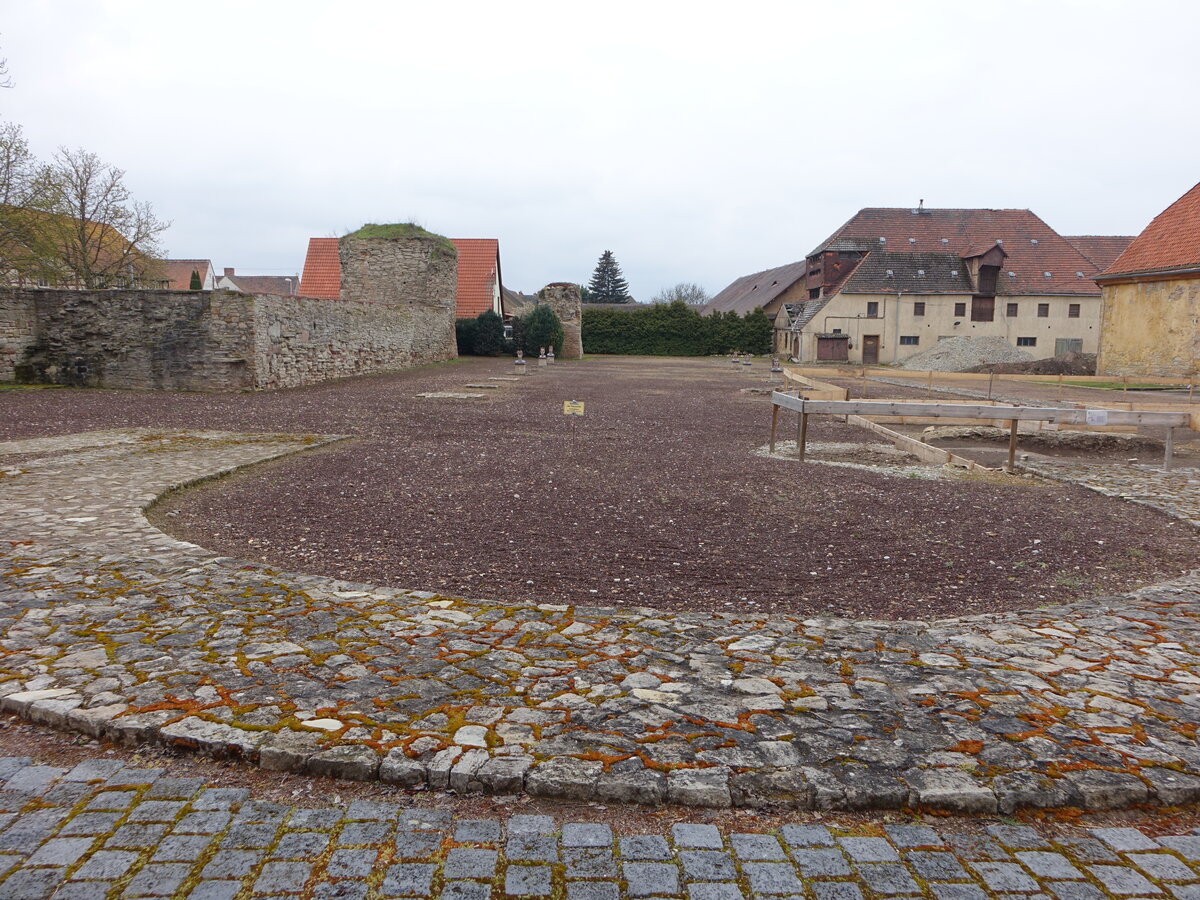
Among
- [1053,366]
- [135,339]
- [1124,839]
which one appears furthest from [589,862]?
[1053,366]

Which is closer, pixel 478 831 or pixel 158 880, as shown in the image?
pixel 158 880

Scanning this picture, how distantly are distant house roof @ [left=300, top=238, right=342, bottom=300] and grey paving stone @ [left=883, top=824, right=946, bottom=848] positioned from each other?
138 feet

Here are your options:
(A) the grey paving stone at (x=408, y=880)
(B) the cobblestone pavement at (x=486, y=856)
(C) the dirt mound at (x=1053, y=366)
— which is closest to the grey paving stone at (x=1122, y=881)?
(B) the cobblestone pavement at (x=486, y=856)

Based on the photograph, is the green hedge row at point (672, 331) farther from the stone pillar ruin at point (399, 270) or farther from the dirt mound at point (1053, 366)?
the dirt mound at point (1053, 366)

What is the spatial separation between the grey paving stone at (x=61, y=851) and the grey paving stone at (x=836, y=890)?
2.08 meters

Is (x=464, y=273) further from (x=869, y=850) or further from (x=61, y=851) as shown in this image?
(x=869, y=850)

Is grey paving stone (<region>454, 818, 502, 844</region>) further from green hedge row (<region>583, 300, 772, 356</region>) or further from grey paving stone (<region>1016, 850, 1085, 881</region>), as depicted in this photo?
green hedge row (<region>583, 300, 772, 356</region>)

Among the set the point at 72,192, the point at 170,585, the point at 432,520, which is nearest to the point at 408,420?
the point at 432,520

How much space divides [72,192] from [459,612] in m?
35.5

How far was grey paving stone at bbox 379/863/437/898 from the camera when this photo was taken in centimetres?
215

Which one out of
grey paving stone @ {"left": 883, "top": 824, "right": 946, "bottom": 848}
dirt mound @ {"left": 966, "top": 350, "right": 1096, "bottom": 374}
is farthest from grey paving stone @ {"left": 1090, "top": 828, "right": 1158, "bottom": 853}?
dirt mound @ {"left": 966, "top": 350, "right": 1096, "bottom": 374}

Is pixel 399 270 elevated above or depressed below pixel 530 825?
above

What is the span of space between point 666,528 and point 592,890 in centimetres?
414

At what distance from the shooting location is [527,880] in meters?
2.21
